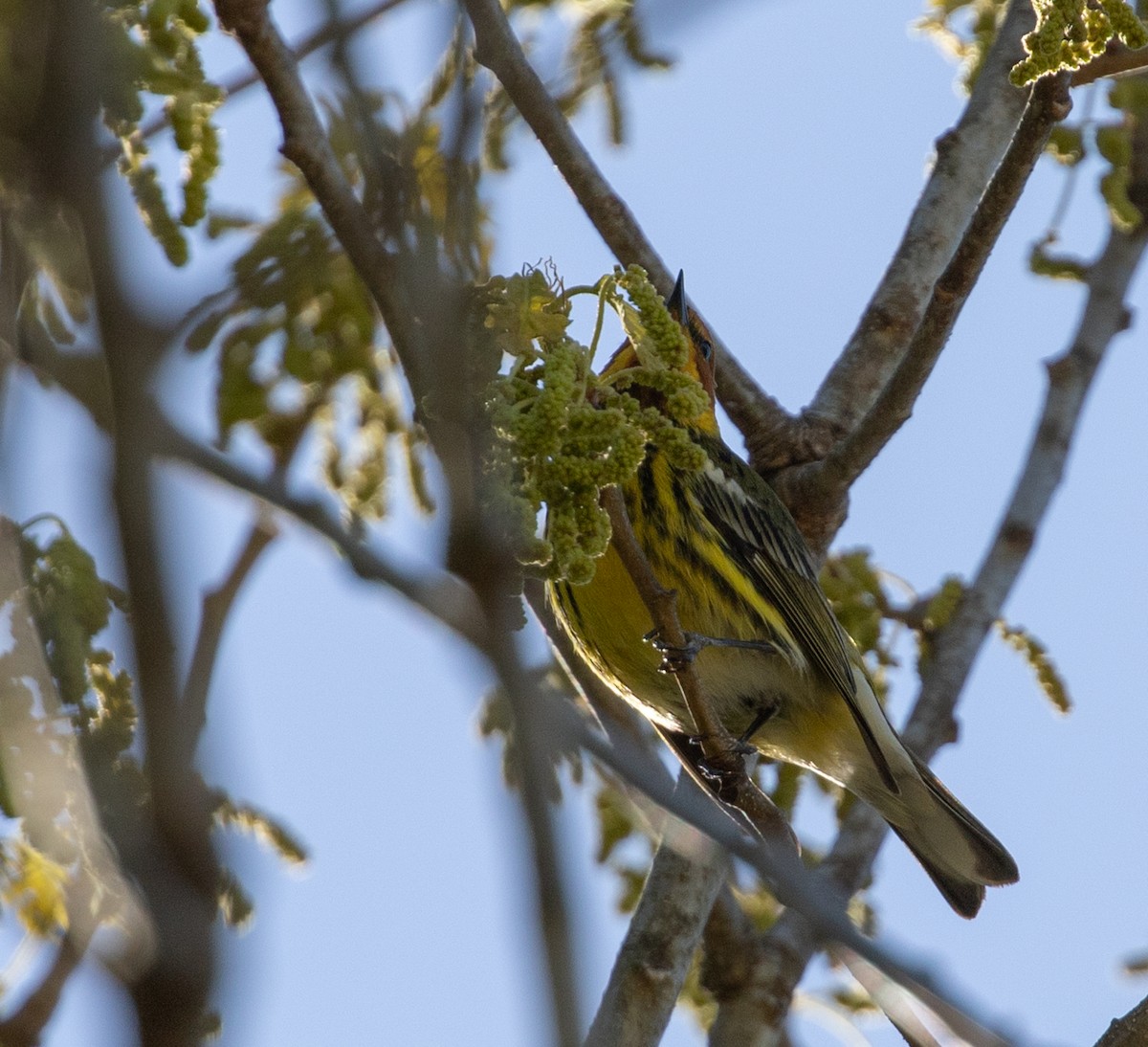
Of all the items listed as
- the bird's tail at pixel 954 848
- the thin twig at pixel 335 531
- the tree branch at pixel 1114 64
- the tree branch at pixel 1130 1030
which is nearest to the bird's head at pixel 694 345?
the tree branch at pixel 1114 64

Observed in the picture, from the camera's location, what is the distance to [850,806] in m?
5.50

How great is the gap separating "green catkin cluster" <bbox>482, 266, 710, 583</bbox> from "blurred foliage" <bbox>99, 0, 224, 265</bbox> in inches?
38.5

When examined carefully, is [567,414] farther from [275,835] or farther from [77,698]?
[275,835]

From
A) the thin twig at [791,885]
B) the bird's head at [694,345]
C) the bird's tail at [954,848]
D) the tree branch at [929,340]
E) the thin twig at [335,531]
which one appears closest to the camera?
the thin twig at [335,531]

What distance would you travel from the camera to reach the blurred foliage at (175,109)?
10.3ft

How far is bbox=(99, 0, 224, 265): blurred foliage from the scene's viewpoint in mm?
3143

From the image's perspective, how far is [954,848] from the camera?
17.9 feet

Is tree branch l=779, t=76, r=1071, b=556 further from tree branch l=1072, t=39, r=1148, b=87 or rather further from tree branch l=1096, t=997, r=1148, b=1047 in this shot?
tree branch l=1096, t=997, r=1148, b=1047

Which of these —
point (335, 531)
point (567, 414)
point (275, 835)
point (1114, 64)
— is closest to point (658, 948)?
point (275, 835)

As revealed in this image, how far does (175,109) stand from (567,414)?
4.49 feet

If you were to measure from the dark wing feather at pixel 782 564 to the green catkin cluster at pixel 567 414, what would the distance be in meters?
2.30

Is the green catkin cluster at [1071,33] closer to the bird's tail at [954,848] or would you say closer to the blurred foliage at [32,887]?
the blurred foliage at [32,887]

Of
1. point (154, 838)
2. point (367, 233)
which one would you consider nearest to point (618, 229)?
point (367, 233)

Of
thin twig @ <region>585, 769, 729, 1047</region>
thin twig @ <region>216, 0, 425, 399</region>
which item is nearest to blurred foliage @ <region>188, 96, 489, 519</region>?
thin twig @ <region>216, 0, 425, 399</region>
